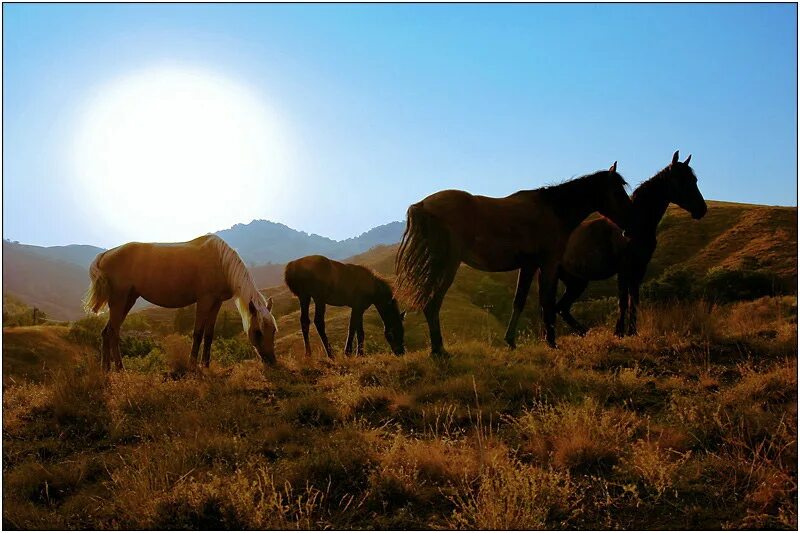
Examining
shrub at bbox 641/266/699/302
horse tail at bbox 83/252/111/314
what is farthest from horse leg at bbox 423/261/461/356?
shrub at bbox 641/266/699/302

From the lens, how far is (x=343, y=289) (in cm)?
1437

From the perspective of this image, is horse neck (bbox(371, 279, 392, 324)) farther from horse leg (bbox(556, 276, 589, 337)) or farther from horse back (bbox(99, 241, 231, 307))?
horse back (bbox(99, 241, 231, 307))

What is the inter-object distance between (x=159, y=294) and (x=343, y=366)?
3734 mm

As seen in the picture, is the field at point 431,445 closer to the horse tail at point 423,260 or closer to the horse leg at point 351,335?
the horse tail at point 423,260

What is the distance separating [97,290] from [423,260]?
615cm

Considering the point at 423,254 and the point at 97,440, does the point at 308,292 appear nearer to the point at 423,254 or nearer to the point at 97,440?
the point at 423,254

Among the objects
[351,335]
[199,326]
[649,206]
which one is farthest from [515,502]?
[351,335]

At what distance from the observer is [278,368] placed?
9227 mm

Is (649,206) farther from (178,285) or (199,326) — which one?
(178,285)

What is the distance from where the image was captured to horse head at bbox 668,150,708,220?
9.33m

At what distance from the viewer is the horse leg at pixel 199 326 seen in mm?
9188

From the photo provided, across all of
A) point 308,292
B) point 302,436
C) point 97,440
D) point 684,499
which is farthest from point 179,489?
point 308,292

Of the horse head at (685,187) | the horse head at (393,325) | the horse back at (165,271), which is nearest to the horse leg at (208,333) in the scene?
the horse back at (165,271)

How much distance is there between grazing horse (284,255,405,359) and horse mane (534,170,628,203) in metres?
6.00
